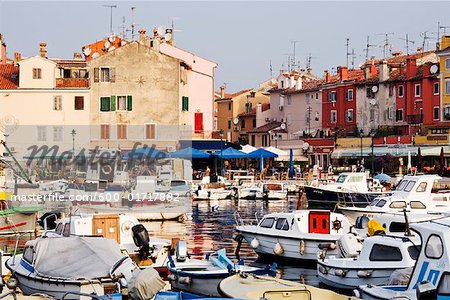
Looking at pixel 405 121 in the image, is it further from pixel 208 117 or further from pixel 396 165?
pixel 208 117

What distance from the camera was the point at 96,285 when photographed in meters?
17.5

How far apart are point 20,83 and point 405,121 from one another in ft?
109

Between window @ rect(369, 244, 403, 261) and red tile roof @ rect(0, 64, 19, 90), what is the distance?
49.6m

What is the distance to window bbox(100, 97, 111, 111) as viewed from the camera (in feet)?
220

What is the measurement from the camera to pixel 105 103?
6719 centimetres

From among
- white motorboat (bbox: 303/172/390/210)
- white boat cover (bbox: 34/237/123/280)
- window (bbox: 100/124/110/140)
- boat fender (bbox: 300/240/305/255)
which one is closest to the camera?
white boat cover (bbox: 34/237/123/280)

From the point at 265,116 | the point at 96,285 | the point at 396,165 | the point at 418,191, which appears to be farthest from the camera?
the point at 265,116

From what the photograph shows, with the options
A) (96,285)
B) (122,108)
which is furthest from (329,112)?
(96,285)

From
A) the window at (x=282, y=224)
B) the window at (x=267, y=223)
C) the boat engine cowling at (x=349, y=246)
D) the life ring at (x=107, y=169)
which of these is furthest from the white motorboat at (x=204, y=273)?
the life ring at (x=107, y=169)

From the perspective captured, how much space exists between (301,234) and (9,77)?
1785 inches

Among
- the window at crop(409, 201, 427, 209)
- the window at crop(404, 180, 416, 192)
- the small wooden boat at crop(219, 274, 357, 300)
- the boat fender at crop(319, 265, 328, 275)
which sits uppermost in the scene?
the window at crop(404, 180, 416, 192)

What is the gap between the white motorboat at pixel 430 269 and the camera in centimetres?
1529

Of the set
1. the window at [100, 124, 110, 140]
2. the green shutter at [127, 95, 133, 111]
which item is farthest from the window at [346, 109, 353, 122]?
the window at [100, 124, 110, 140]

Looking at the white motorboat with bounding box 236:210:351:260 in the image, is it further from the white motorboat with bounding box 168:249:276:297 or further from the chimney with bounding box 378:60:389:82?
the chimney with bounding box 378:60:389:82
